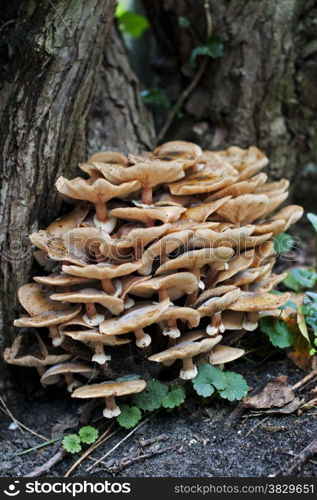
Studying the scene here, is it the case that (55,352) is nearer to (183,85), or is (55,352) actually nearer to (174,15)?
(183,85)

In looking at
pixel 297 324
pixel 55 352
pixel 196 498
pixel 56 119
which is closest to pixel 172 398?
pixel 196 498

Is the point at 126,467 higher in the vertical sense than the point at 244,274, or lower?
lower

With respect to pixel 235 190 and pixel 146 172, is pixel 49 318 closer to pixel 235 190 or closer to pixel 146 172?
pixel 146 172

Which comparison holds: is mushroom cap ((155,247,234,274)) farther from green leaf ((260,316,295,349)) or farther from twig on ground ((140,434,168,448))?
twig on ground ((140,434,168,448))

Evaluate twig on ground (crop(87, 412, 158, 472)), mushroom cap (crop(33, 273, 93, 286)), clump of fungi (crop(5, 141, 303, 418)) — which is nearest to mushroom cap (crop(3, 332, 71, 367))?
clump of fungi (crop(5, 141, 303, 418))

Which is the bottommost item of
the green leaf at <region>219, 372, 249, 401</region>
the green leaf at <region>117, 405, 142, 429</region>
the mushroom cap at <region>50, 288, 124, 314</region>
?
the green leaf at <region>117, 405, 142, 429</region>

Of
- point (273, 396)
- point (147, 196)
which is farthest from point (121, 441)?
point (147, 196)

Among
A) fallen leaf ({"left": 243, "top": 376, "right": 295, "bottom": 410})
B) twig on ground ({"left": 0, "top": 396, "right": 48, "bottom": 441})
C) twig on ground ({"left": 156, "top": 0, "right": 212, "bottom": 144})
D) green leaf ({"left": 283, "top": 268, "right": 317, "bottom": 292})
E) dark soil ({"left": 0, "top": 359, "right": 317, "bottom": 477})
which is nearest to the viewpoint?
dark soil ({"left": 0, "top": 359, "right": 317, "bottom": 477})
